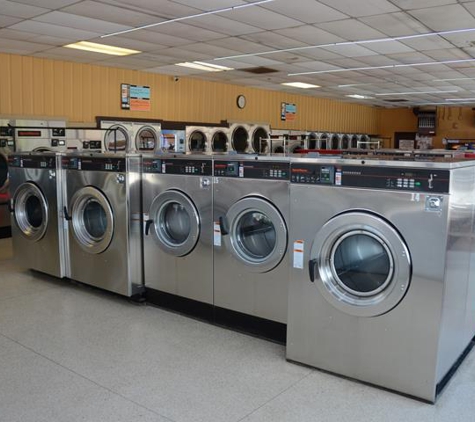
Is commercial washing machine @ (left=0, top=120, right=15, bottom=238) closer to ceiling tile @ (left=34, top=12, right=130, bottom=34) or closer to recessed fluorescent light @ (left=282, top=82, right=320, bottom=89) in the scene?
ceiling tile @ (left=34, top=12, right=130, bottom=34)

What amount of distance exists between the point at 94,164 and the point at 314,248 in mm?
2409

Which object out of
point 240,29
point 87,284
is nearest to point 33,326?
point 87,284

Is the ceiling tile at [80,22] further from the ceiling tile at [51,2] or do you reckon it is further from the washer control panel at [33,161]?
the washer control panel at [33,161]

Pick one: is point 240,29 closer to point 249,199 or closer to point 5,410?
point 249,199

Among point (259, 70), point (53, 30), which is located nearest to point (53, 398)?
point (53, 30)

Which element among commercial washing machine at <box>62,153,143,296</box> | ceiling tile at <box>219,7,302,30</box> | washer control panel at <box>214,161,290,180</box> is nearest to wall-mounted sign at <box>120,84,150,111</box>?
ceiling tile at <box>219,7,302,30</box>

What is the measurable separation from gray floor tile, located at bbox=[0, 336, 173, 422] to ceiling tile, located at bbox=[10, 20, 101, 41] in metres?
4.22

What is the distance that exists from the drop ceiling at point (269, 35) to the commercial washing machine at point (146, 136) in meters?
1.05

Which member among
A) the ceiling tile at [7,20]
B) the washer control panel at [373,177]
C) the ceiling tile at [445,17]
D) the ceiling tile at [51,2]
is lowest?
the washer control panel at [373,177]

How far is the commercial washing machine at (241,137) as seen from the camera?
1159 cm

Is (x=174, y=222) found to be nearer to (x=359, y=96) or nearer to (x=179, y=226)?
(x=179, y=226)

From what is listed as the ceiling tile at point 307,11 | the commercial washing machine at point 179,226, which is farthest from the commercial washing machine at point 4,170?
the ceiling tile at point 307,11

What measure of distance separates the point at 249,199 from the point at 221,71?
6.47 meters

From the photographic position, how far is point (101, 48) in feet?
24.3
